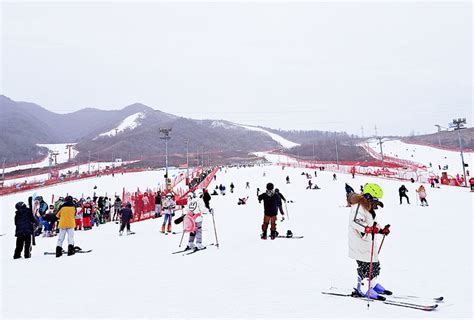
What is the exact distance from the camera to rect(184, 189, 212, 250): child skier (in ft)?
29.8

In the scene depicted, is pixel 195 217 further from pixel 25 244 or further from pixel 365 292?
pixel 365 292

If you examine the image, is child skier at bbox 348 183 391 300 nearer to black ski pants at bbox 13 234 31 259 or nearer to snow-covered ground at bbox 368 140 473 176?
black ski pants at bbox 13 234 31 259

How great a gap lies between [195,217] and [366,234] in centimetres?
499

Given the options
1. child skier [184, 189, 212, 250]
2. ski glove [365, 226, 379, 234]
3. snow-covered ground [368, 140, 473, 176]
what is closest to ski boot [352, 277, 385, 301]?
ski glove [365, 226, 379, 234]

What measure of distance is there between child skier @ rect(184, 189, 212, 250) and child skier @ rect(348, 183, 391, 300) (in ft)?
15.6

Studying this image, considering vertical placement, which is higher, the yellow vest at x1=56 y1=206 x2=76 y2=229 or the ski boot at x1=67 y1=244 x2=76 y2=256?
the yellow vest at x1=56 y1=206 x2=76 y2=229

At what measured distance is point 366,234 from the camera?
5.03m

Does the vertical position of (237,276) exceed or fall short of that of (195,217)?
it falls short

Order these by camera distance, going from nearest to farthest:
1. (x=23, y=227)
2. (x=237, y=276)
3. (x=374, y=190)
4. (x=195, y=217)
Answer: (x=374, y=190), (x=237, y=276), (x=195, y=217), (x=23, y=227)

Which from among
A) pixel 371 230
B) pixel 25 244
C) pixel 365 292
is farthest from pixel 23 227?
pixel 371 230

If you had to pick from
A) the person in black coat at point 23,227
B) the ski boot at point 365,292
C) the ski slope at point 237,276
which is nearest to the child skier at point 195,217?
the ski slope at point 237,276

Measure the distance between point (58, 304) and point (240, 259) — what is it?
3.90 metres

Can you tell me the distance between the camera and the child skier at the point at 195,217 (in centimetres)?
909

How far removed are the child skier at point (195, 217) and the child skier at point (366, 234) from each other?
187 inches
